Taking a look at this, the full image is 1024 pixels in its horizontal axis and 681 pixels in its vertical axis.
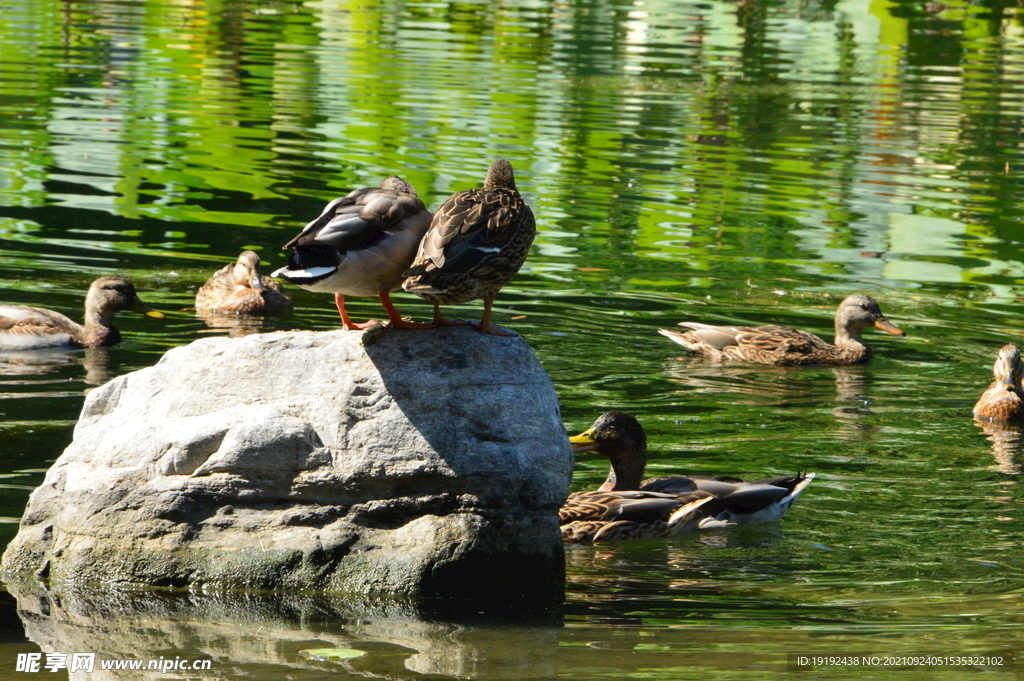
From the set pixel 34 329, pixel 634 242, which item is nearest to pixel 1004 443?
pixel 634 242

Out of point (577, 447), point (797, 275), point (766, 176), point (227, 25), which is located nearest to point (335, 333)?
point (577, 447)

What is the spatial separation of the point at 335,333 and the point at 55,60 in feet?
79.0

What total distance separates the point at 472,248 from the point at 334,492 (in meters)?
1.27

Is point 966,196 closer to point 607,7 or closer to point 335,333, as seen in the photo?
point 335,333

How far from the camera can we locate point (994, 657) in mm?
5387

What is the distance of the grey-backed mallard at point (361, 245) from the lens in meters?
5.76

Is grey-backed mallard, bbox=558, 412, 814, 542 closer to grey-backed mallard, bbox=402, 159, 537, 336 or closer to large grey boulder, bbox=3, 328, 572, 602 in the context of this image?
large grey boulder, bbox=3, 328, 572, 602

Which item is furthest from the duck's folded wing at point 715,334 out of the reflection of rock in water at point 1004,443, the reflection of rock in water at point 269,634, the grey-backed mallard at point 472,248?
the reflection of rock in water at point 269,634

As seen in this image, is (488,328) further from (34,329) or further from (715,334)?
(34,329)

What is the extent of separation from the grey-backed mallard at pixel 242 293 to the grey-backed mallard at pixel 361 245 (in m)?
6.47

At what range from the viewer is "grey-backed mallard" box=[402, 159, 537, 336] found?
5891mm

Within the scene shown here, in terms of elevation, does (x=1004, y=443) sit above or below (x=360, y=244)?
below

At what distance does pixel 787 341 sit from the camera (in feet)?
39.9

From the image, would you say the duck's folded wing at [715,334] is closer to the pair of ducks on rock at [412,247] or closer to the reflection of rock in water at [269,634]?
the pair of ducks on rock at [412,247]
